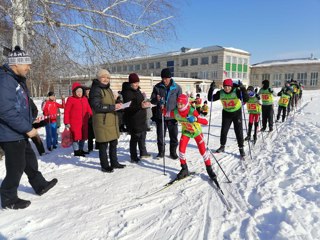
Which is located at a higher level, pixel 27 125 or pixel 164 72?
pixel 164 72

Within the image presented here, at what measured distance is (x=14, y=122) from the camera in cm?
318

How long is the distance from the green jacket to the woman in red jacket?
1.86 meters

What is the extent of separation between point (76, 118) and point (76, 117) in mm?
26

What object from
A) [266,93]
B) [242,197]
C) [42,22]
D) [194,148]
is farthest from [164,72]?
[266,93]

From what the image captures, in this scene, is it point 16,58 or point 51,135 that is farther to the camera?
point 51,135

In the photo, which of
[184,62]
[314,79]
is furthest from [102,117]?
[314,79]

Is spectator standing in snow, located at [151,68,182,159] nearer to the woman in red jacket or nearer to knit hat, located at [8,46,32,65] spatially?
the woman in red jacket

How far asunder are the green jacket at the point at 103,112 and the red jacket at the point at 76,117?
1854 millimetres

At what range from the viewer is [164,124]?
5750mm

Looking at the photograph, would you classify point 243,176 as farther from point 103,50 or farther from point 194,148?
point 103,50

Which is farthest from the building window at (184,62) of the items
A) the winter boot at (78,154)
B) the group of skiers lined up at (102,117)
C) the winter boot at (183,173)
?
the winter boot at (183,173)

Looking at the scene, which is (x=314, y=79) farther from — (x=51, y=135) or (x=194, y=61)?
(x=51, y=135)

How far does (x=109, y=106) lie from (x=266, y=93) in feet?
21.7

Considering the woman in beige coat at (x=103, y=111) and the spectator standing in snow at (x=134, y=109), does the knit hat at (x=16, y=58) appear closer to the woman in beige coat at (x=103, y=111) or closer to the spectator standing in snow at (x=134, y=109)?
the woman in beige coat at (x=103, y=111)
